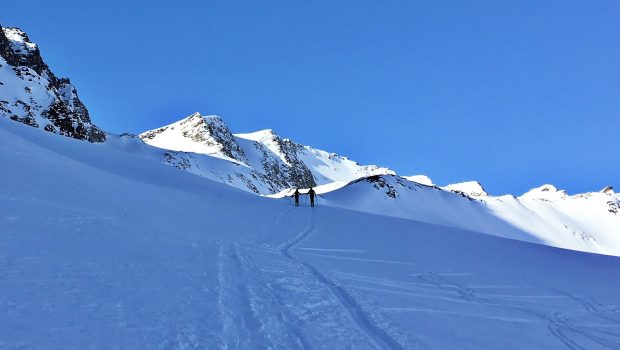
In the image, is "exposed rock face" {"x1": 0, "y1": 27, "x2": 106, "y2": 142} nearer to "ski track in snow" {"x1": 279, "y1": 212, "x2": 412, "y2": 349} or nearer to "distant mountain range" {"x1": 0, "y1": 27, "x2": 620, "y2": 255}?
"distant mountain range" {"x1": 0, "y1": 27, "x2": 620, "y2": 255}

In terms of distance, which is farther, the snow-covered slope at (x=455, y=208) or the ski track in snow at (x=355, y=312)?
the snow-covered slope at (x=455, y=208)

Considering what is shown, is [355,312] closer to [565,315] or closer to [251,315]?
[251,315]

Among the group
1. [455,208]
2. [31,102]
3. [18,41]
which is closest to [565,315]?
[455,208]

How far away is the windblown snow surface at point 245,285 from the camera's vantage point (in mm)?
5340

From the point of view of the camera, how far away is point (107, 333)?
15.8 feet

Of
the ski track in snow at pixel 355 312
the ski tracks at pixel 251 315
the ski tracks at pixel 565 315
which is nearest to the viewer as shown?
the ski tracks at pixel 251 315

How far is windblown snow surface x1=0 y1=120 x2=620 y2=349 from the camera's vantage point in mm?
5340

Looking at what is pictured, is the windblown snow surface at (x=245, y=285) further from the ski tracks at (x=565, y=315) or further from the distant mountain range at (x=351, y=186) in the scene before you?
the distant mountain range at (x=351, y=186)

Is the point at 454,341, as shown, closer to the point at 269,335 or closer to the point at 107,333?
the point at 269,335

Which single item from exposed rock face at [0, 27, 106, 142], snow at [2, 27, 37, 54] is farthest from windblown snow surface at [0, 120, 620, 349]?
snow at [2, 27, 37, 54]

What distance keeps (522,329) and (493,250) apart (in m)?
12.6

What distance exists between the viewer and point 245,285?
8.02m

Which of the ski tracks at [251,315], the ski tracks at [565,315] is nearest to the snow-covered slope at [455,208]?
the ski tracks at [565,315]

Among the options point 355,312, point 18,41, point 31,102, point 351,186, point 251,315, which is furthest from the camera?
point 18,41
